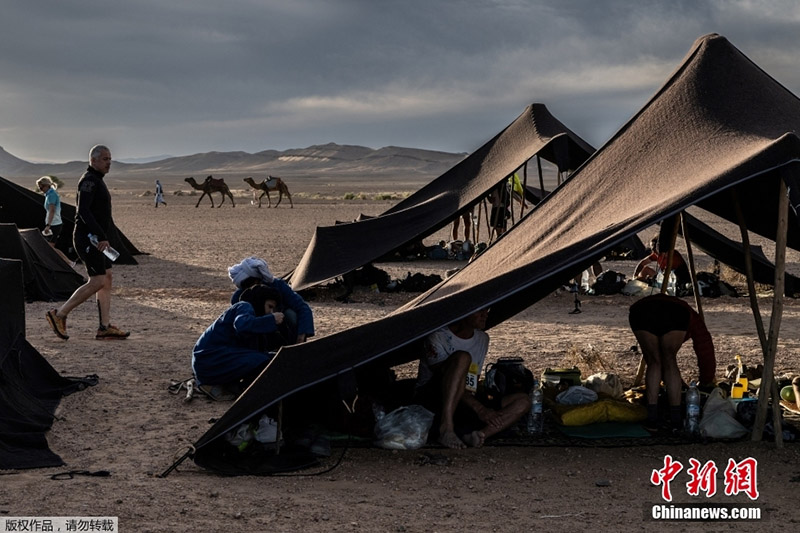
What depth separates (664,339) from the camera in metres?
6.60

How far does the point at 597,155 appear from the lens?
7.51 meters

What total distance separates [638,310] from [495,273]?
3.34 ft

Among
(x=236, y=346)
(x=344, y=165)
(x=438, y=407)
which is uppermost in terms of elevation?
(x=344, y=165)

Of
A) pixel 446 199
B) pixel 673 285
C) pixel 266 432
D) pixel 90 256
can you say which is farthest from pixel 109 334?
pixel 673 285

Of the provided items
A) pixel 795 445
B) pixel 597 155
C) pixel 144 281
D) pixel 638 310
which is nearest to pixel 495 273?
pixel 638 310

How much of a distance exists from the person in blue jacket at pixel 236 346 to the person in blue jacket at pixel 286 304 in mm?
159

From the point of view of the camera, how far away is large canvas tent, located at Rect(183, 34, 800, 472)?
19.4ft

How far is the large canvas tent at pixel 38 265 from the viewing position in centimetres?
1270

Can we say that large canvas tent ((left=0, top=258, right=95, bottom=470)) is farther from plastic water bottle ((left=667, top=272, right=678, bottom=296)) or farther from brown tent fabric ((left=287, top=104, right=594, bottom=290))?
plastic water bottle ((left=667, top=272, right=678, bottom=296))

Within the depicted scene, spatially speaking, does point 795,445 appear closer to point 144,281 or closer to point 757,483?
point 757,483

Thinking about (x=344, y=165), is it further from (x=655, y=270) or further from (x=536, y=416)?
(x=536, y=416)

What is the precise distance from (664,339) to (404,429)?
181 centimetres

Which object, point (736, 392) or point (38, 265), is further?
point (38, 265)

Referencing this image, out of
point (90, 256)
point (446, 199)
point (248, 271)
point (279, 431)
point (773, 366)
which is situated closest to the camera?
point (279, 431)
